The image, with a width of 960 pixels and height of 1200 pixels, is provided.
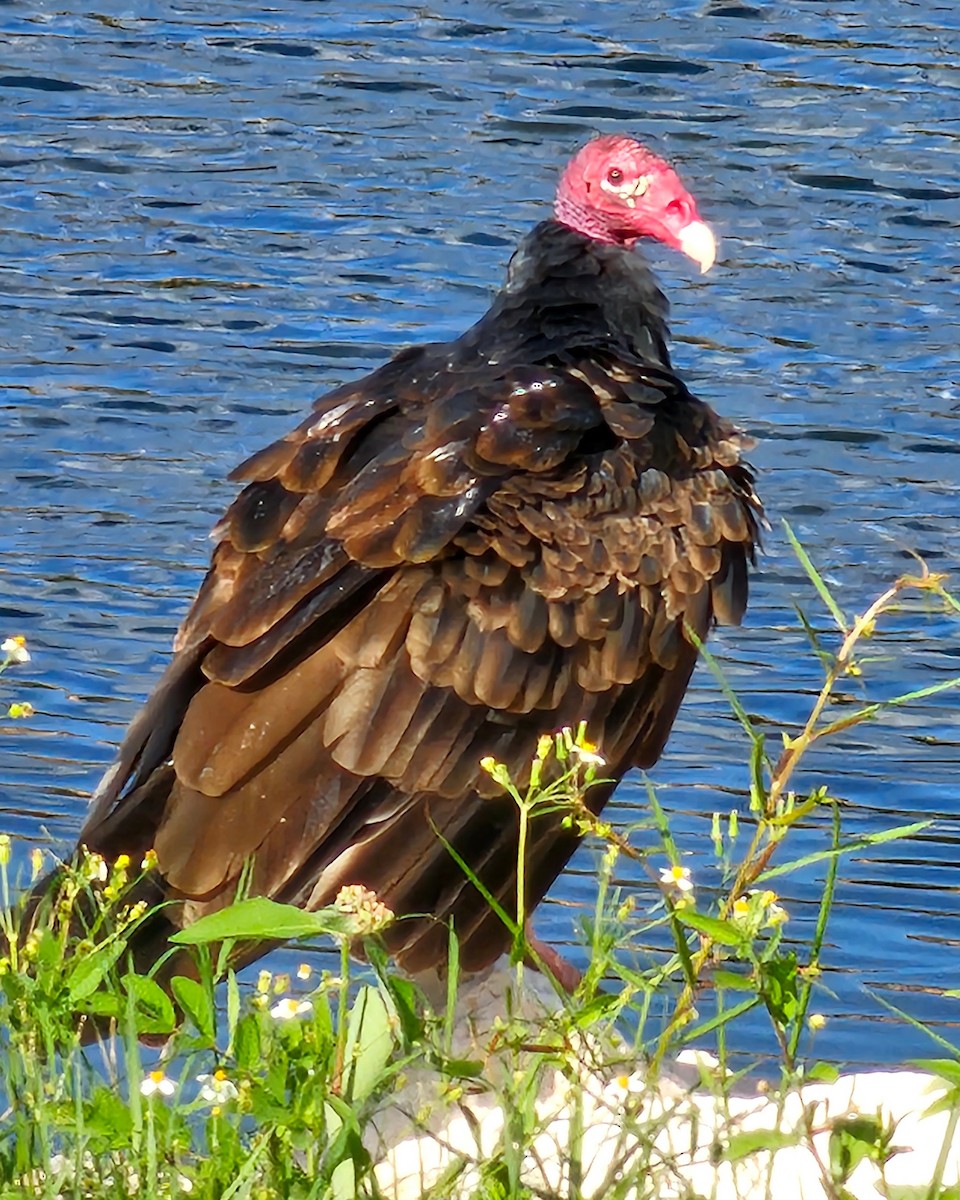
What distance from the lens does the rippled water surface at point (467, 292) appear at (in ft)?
21.3

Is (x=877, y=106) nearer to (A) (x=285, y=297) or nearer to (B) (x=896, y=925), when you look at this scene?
(A) (x=285, y=297)

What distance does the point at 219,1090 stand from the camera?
9.39 ft

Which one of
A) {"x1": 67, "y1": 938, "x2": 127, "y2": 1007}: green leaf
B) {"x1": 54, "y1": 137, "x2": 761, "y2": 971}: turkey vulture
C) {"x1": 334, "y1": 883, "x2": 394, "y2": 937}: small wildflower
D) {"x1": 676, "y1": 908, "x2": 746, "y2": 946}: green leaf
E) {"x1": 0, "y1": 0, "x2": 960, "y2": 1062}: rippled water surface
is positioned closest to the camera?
{"x1": 334, "y1": 883, "x2": 394, "y2": 937}: small wildflower

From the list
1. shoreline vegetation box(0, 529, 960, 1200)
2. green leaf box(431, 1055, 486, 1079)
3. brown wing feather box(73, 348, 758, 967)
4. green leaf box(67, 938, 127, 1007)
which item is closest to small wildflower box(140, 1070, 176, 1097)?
shoreline vegetation box(0, 529, 960, 1200)

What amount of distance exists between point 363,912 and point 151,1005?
405mm

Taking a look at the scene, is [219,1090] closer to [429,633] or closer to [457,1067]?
[457,1067]

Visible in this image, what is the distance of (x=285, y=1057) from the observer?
113 inches

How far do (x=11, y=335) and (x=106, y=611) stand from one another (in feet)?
6.08

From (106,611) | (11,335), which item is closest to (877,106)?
(11,335)

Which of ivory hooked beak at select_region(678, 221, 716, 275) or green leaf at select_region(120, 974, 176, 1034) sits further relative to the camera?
ivory hooked beak at select_region(678, 221, 716, 275)

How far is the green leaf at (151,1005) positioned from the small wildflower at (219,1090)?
0.26ft

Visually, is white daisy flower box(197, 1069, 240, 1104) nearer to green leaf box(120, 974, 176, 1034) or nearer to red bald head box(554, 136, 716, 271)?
green leaf box(120, 974, 176, 1034)

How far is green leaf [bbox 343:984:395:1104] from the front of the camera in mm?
2828

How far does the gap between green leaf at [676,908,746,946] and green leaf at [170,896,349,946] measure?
366 mm
